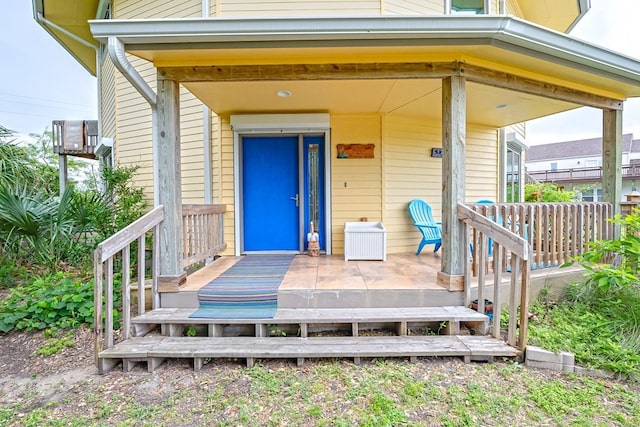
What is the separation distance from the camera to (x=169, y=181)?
10.4 feet

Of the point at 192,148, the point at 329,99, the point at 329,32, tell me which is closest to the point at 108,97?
the point at 192,148

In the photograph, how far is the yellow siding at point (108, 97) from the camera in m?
6.13

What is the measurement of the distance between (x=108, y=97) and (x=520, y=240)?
25.8 feet

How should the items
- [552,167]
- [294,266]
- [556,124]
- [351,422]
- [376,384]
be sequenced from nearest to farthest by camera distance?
[351,422], [376,384], [294,266], [552,167], [556,124]

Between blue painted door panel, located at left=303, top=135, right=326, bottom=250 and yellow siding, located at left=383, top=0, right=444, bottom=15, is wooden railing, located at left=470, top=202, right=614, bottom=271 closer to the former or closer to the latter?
blue painted door panel, located at left=303, top=135, right=326, bottom=250

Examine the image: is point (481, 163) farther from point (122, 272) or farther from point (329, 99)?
point (122, 272)

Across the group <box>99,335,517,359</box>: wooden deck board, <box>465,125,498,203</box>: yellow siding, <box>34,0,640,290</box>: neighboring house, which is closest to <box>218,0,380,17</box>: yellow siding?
<box>34,0,640,290</box>: neighboring house

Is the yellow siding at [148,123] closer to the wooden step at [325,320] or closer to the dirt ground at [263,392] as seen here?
the wooden step at [325,320]

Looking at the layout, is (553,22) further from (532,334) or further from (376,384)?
(376,384)

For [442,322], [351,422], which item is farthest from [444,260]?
[351,422]

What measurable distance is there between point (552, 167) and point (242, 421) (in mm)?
34446

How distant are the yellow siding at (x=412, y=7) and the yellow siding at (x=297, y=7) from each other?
0.18 metres

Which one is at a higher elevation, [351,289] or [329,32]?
[329,32]

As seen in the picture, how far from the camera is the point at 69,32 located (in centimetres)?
675
